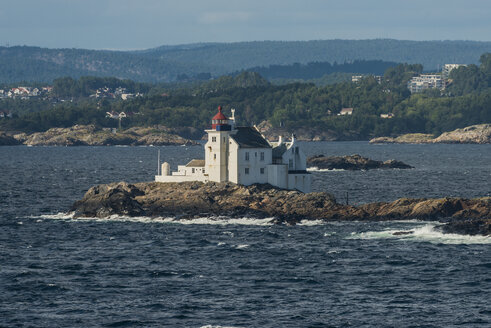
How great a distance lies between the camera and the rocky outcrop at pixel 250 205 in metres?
87.4

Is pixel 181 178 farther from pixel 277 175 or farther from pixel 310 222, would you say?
pixel 310 222

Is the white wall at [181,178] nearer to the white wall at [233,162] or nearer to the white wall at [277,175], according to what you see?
the white wall at [233,162]

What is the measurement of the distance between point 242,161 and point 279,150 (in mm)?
5322

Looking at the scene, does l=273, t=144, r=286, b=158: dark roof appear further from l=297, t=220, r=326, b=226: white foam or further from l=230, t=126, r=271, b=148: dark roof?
l=297, t=220, r=326, b=226: white foam

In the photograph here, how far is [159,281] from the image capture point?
63656mm

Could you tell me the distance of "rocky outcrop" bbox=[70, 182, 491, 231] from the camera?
8738cm

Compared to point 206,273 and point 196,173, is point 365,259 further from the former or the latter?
point 196,173

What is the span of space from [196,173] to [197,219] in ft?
33.2

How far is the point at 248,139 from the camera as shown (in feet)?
321

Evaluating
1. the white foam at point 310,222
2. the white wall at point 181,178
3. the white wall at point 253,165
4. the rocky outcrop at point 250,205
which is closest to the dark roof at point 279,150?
the white wall at point 253,165

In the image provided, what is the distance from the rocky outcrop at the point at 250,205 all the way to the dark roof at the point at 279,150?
14.8 feet

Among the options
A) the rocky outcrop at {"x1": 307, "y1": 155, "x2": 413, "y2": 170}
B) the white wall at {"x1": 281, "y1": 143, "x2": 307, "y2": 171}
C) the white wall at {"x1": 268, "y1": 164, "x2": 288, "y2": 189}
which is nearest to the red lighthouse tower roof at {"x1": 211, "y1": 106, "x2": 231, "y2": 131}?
the white wall at {"x1": 268, "y1": 164, "x2": 288, "y2": 189}

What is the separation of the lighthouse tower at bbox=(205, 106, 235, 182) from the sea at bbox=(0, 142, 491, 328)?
26.7ft

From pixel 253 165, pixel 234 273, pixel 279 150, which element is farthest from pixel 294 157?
pixel 234 273
